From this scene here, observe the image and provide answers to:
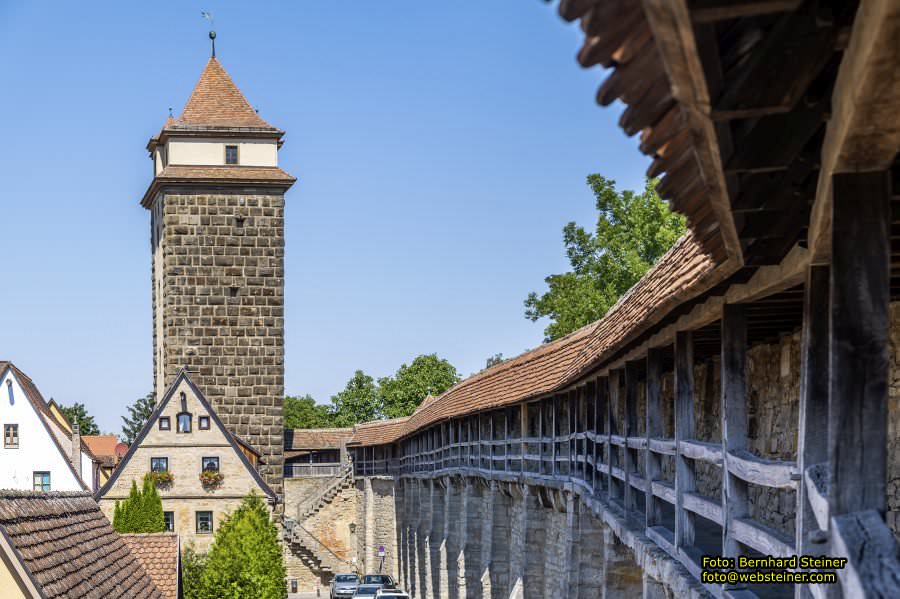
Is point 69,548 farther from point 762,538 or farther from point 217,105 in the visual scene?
point 217,105

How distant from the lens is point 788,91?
412 centimetres

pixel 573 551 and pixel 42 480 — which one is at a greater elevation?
pixel 573 551

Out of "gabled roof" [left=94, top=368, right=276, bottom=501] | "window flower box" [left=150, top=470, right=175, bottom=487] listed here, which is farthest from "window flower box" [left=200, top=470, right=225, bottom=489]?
"window flower box" [left=150, top=470, right=175, bottom=487]

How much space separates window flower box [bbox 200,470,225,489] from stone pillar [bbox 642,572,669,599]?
32.9 metres

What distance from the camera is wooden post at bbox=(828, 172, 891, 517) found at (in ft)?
15.8

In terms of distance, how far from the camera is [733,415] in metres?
7.80

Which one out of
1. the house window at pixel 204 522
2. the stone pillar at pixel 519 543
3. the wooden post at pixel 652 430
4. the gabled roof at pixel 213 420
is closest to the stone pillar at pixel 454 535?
the stone pillar at pixel 519 543

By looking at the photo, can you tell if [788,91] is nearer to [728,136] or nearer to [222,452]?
[728,136]

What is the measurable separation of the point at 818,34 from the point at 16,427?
4566cm

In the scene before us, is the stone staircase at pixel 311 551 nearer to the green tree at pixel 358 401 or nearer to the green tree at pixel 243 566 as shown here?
the green tree at pixel 243 566

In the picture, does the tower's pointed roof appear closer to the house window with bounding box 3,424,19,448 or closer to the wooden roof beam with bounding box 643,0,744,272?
the house window with bounding box 3,424,19,448

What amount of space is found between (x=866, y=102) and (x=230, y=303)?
4279 cm

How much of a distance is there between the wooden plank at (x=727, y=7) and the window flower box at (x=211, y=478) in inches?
1601

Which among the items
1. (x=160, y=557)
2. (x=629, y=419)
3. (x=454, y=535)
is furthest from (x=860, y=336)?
(x=454, y=535)
